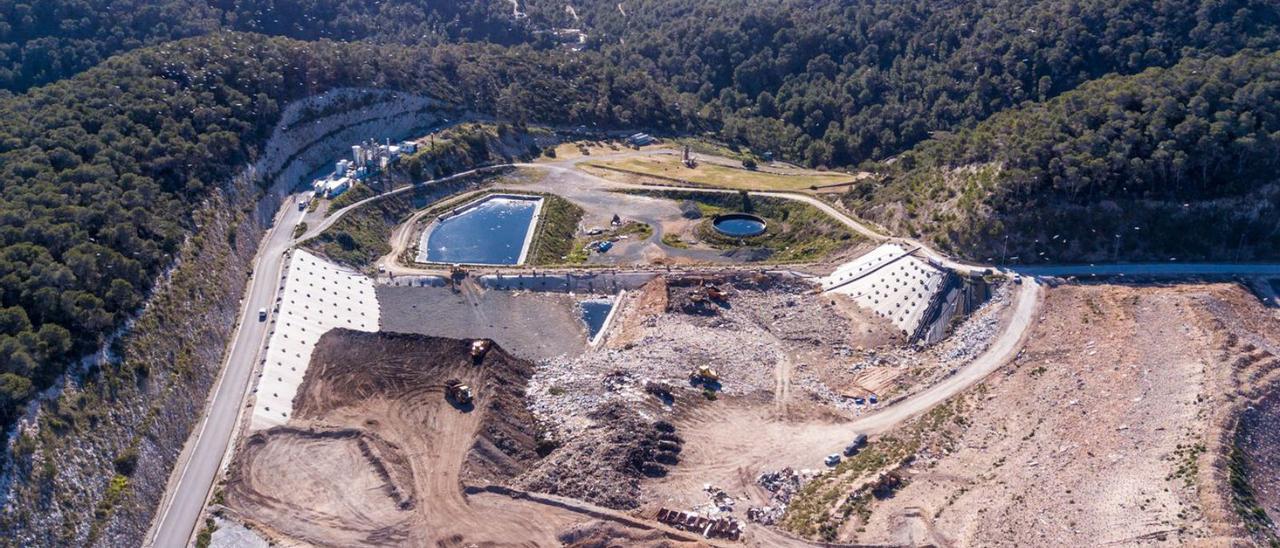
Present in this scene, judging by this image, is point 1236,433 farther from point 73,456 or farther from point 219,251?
point 219,251

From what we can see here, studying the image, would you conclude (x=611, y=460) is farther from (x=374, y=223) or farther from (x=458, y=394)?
(x=374, y=223)

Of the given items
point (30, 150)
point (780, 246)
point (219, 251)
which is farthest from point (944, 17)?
point (30, 150)

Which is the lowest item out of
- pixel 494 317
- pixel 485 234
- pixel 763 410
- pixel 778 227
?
pixel 763 410

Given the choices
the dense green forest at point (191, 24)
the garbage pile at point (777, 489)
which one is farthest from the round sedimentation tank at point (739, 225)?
the dense green forest at point (191, 24)

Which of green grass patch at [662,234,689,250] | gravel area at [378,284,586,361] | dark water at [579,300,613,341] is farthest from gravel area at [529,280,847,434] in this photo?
green grass patch at [662,234,689,250]

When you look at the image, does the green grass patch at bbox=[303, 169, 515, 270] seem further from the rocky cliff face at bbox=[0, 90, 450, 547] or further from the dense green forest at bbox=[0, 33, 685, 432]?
the dense green forest at bbox=[0, 33, 685, 432]

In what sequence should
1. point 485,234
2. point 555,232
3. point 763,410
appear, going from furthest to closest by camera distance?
point 555,232 < point 485,234 < point 763,410

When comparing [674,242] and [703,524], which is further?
[674,242]

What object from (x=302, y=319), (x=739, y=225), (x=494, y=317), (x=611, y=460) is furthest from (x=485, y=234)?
(x=611, y=460)
